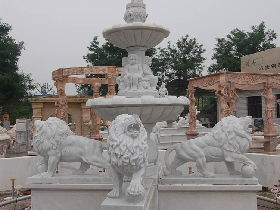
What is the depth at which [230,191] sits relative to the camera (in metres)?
3.79

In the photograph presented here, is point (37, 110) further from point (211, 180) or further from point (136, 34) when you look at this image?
point (211, 180)

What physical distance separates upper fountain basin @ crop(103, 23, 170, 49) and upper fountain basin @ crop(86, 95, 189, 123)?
1.09 meters

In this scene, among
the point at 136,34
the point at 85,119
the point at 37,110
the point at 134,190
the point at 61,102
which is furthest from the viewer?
the point at 85,119

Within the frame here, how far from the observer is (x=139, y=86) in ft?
15.1

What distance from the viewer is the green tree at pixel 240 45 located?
25453 millimetres

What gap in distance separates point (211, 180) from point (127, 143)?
1682 mm

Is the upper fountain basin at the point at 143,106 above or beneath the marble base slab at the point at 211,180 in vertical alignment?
above

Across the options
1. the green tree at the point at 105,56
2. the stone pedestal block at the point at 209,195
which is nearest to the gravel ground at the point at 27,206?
the stone pedestal block at the point at 209,195

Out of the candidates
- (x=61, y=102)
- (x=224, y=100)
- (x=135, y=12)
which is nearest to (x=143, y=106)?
(x=135, y=12)

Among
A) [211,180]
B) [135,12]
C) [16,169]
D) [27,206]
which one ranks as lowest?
[27,206]

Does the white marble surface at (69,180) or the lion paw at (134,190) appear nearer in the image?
the lion paw at (134,190)

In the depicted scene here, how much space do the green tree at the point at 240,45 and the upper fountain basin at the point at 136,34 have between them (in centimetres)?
2144

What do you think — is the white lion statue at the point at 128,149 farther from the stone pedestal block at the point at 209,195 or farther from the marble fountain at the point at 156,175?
the stone pedestal block at the point at 209,195

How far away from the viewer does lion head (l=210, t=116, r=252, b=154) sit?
376cm
